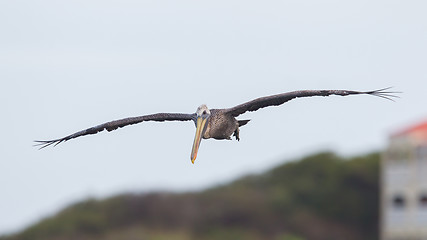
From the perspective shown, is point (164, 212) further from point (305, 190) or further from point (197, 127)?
point (197, 127)

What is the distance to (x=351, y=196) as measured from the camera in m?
78.4

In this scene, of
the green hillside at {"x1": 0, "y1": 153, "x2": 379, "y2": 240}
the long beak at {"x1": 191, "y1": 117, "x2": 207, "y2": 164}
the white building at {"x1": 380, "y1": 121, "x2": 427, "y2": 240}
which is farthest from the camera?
the green hillside at {"x1": 0, "y1": 153, "x2": 379, "y2": 240}

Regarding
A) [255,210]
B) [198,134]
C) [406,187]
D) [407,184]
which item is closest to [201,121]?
[198,134]

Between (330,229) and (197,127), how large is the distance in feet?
181

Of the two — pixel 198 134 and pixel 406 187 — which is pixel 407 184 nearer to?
pixel 406 187

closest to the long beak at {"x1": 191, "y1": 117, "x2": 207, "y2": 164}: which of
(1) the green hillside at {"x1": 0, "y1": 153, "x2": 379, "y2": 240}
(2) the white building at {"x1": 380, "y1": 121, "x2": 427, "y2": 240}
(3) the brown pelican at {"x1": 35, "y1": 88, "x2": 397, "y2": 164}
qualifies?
(3) the brown pelican at {"x1": 35, "y1": 88, "x2": 397, "y2": 164}

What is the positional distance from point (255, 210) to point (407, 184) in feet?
32.4

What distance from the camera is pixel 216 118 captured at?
22.9 m

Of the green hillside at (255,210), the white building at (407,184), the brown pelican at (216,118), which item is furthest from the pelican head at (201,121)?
the white building at (407,184)

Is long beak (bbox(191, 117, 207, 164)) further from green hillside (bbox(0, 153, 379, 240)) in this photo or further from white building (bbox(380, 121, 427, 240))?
white building (bbox(380, 121, 427, 240))

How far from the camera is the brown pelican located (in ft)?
73.0

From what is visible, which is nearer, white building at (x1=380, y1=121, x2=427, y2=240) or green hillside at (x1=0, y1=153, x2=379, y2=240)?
white building at (x1=380, y1=121, x2=427, y2=240)

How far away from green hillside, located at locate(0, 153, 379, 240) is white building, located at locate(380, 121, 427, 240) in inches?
194

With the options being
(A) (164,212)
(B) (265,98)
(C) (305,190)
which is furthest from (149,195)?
(B) (265,98)
